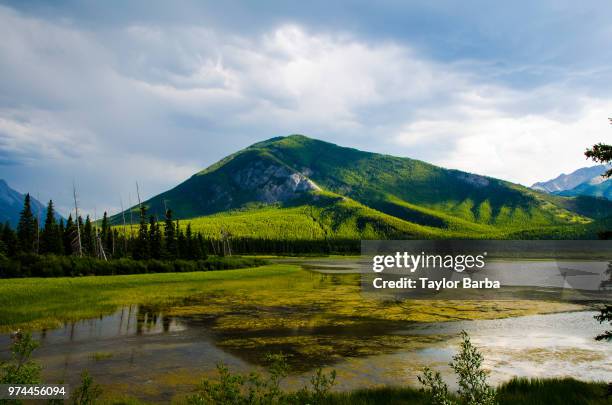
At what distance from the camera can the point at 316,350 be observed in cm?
2256

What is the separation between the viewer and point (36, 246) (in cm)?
9725

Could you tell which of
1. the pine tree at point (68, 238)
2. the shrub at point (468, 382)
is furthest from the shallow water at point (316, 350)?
the pine tree at point (68, 238)

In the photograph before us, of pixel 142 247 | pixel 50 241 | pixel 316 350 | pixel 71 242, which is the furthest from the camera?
pixel 71 242

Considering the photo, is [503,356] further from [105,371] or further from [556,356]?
[105,371]

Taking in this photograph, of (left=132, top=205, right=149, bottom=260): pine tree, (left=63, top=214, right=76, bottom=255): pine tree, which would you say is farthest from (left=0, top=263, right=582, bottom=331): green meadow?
(left=63, top=214, right=76, bottom=255): pine tree

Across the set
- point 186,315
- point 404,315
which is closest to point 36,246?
point 186,315

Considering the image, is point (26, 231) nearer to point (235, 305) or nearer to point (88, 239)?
point (88, 239)

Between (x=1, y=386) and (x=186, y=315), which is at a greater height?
(x=1, y=386)

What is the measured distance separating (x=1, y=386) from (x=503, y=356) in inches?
863

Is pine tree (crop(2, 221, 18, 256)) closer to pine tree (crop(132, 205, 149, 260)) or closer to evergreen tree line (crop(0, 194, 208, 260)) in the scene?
evergreen tree line (crop(0, 194, 208, 260))

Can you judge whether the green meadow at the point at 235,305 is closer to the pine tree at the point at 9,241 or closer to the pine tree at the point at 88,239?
the pine tree at the point at 9,241

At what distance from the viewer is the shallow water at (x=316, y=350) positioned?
1797cm

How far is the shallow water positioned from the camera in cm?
1797

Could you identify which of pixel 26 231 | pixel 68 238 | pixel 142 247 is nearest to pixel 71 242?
pixel 68 238
